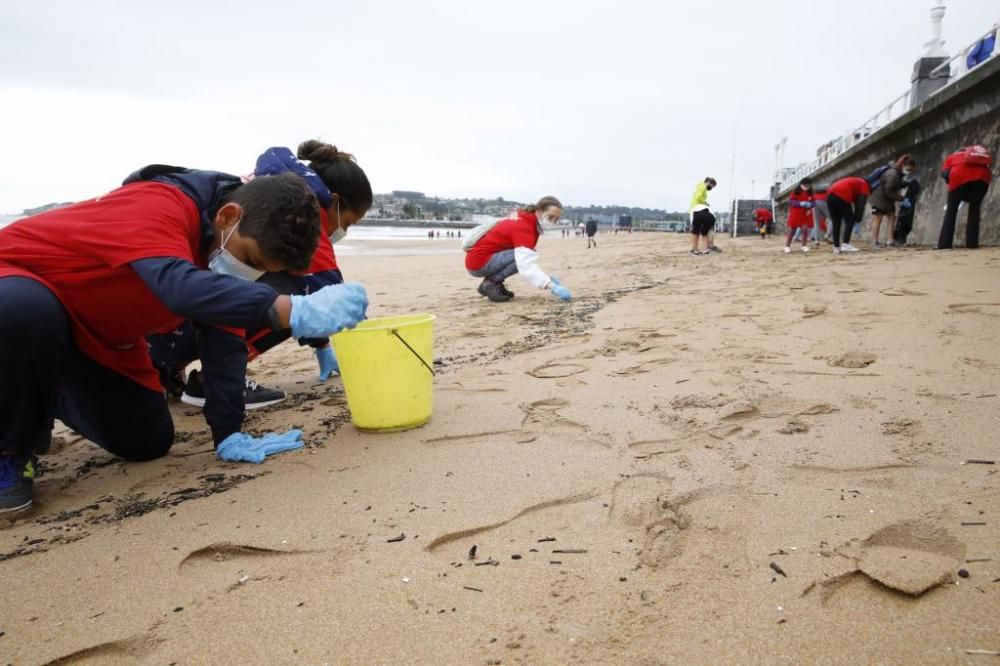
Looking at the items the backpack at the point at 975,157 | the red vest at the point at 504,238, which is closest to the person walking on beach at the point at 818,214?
the backpack at the point at 975,157

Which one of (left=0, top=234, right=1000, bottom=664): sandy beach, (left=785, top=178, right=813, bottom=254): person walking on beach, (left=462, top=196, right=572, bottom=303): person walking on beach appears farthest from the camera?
(left=785, top=178, right=813, bottom=254): person walking on beach

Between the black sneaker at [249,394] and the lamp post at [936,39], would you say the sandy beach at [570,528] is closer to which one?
the black sneaker at [249,394]

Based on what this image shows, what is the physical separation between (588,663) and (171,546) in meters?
1.02

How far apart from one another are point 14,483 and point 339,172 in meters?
1.56

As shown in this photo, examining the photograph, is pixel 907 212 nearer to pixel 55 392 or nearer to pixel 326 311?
pixel 326 311

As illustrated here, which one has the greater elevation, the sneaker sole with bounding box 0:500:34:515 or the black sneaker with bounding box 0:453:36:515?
the black sneaker with bounding box 0:453:36:515

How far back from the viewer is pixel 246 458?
6.34 ft

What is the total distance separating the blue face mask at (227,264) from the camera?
1.81 m

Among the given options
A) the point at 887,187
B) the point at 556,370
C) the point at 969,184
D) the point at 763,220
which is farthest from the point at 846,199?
the point at 763,220

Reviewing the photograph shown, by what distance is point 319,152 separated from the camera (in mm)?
2551

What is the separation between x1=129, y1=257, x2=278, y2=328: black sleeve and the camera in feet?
5.01

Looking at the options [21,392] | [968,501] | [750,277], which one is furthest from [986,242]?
[21,392]

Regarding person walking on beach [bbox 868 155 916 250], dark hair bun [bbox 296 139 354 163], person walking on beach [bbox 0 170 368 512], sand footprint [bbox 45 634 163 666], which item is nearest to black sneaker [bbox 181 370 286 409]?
person walking on beach [bbox 0 170 368 512]

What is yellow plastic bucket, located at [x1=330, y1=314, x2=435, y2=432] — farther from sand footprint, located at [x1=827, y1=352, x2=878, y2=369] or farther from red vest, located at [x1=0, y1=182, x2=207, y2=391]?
sand footprint, located at [x1=827, y1=352, x2=878, y2=369]
